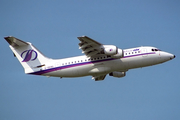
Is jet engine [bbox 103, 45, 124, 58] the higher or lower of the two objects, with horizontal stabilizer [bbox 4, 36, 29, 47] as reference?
lower

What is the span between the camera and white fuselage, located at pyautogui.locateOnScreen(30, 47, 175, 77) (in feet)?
74.4

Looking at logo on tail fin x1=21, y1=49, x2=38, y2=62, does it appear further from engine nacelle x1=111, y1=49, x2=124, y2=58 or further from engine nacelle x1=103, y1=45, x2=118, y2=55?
engine nacelle x1=111, y1=49, x2=124, y2=58

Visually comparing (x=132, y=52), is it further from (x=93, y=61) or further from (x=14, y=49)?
(x=14, y=49)

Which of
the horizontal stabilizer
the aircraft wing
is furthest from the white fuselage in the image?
the horizontal stabilizer

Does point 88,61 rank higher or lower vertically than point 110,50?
lower

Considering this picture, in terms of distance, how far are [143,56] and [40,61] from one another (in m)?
7.67

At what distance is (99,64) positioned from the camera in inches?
893

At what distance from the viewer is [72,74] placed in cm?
2288

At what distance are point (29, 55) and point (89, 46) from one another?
480cm

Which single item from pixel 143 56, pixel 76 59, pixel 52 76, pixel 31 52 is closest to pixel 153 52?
pixel 143 56

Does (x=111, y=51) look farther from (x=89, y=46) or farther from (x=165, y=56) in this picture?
(x=165, y=56)

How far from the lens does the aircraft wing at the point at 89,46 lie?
2141 cm

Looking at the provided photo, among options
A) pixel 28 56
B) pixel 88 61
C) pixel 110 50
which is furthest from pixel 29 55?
pixel 110 50

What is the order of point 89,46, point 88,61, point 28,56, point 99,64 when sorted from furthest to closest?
point 28,56
point 88,61
point 99,64
point 89,46
